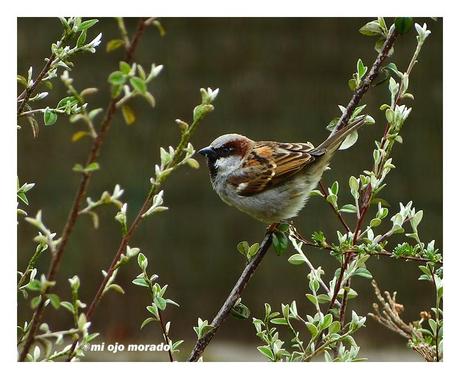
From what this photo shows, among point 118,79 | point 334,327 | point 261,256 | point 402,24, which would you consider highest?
point 402,24

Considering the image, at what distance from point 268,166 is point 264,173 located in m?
0.03

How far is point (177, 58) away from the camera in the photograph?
222 centimetres

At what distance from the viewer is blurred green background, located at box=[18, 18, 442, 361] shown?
1970mm

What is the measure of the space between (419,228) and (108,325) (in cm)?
91

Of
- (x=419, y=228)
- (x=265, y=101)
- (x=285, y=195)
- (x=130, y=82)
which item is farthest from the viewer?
(x=265, y=101)

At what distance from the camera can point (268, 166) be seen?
2.20 m

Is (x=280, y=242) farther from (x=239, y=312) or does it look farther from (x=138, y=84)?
(x=138, y=84)

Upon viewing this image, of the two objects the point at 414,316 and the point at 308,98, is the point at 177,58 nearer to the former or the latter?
the point at 308,98

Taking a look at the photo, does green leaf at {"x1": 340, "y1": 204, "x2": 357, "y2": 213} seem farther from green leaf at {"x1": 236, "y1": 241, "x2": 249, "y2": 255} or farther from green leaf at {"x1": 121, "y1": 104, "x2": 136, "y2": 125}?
green leaf at {"x1": 121, "y1": 104, "x2": 136, "y2": 125}

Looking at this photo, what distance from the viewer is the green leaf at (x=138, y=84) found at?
1040mm

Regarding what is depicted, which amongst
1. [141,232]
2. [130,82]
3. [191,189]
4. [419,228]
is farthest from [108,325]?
[130,82]

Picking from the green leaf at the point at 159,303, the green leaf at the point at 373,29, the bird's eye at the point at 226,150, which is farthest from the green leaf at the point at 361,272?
the bird's eye at the point at 226,150

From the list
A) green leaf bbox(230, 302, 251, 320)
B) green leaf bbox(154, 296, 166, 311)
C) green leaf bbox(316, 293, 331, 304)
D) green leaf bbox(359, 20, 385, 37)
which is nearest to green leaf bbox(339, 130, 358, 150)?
green leaf bbox(359, 20, 385, 37)

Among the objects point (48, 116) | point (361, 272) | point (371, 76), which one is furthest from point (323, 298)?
point (48, 116)
